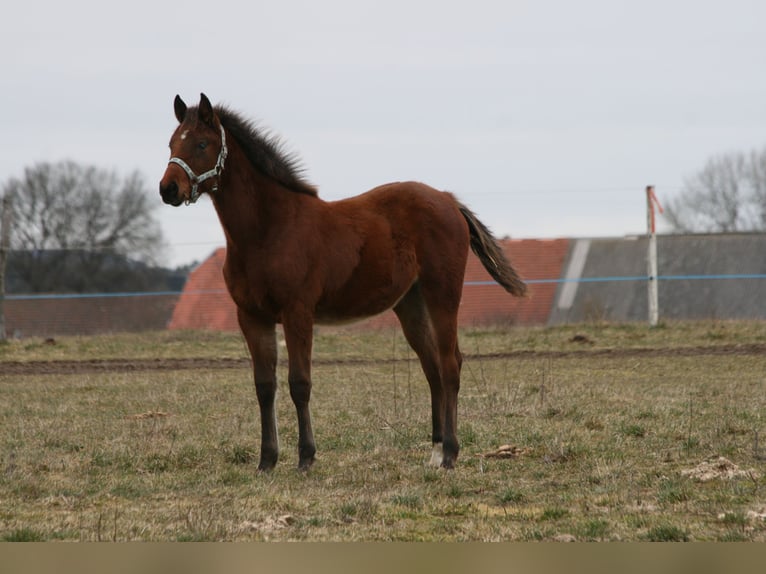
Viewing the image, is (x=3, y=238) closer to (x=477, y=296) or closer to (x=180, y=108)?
(x=477, y=296)

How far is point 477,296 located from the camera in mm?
29375

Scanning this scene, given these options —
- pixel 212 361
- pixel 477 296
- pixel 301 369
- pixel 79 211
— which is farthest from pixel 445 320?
pixel 79 211

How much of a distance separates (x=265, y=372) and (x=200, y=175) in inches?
58.7

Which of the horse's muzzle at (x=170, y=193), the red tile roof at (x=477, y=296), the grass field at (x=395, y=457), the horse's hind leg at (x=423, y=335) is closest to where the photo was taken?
the grass field at (x=395, y=457)

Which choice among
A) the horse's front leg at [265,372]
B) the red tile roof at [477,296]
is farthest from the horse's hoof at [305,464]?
the red tile roof at [477,296]

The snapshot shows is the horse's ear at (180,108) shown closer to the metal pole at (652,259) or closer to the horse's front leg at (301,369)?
the horse's front leg at (301,369)

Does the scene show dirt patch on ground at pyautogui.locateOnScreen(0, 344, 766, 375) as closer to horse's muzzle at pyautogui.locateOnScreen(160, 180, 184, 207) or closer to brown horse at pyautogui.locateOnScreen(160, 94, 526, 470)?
brown horse at pyautogui.locateOnScreen(160, 94, 526, 470)

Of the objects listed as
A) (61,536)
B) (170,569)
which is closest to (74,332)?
(61,536)

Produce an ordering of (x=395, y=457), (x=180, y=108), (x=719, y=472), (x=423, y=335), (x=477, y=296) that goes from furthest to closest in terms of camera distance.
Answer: (x=477, y=296)
(x=423, y=335)
(x=395, y=457)
(x=180, y=108)
(x=719, y=472)

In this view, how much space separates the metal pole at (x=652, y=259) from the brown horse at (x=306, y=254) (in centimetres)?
1186

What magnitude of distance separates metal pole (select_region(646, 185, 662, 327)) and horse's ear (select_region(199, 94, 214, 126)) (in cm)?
1333

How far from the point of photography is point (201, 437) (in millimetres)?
8500

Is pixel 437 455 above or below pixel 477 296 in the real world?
below

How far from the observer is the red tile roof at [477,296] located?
1010 inches
